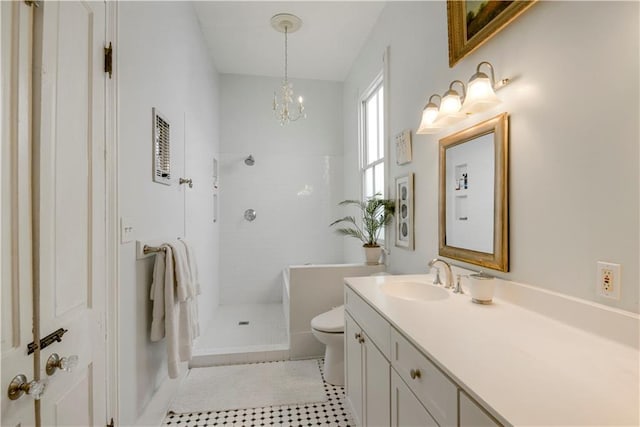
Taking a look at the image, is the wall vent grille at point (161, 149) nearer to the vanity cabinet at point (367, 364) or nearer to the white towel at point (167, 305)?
the white towel at point (167, 305)

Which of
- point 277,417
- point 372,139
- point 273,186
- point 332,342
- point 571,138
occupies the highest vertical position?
point 372,139

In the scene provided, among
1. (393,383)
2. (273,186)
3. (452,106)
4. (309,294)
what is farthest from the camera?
(273,186)

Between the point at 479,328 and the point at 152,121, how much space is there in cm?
189

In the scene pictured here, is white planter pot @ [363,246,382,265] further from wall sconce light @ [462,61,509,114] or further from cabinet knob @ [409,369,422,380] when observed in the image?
cabinet knob @ [409,369,422,380]

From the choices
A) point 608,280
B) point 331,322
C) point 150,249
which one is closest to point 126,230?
point 150,249

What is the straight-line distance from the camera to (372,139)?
127 inches

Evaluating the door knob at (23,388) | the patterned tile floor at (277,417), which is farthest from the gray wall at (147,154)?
the door knob at (23,388)

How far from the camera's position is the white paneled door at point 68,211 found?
0.80 meters

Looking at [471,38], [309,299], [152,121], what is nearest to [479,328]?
[471,38]

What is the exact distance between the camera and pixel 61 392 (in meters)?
0.90

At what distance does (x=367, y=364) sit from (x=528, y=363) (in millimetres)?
807

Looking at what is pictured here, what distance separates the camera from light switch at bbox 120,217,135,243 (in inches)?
53.2

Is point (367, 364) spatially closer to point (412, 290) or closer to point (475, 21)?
point (412, 290)

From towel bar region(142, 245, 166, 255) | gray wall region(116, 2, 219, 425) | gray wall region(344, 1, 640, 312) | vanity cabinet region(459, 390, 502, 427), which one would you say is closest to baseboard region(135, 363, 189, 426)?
gray wall region(116, 2, 219, 425)
